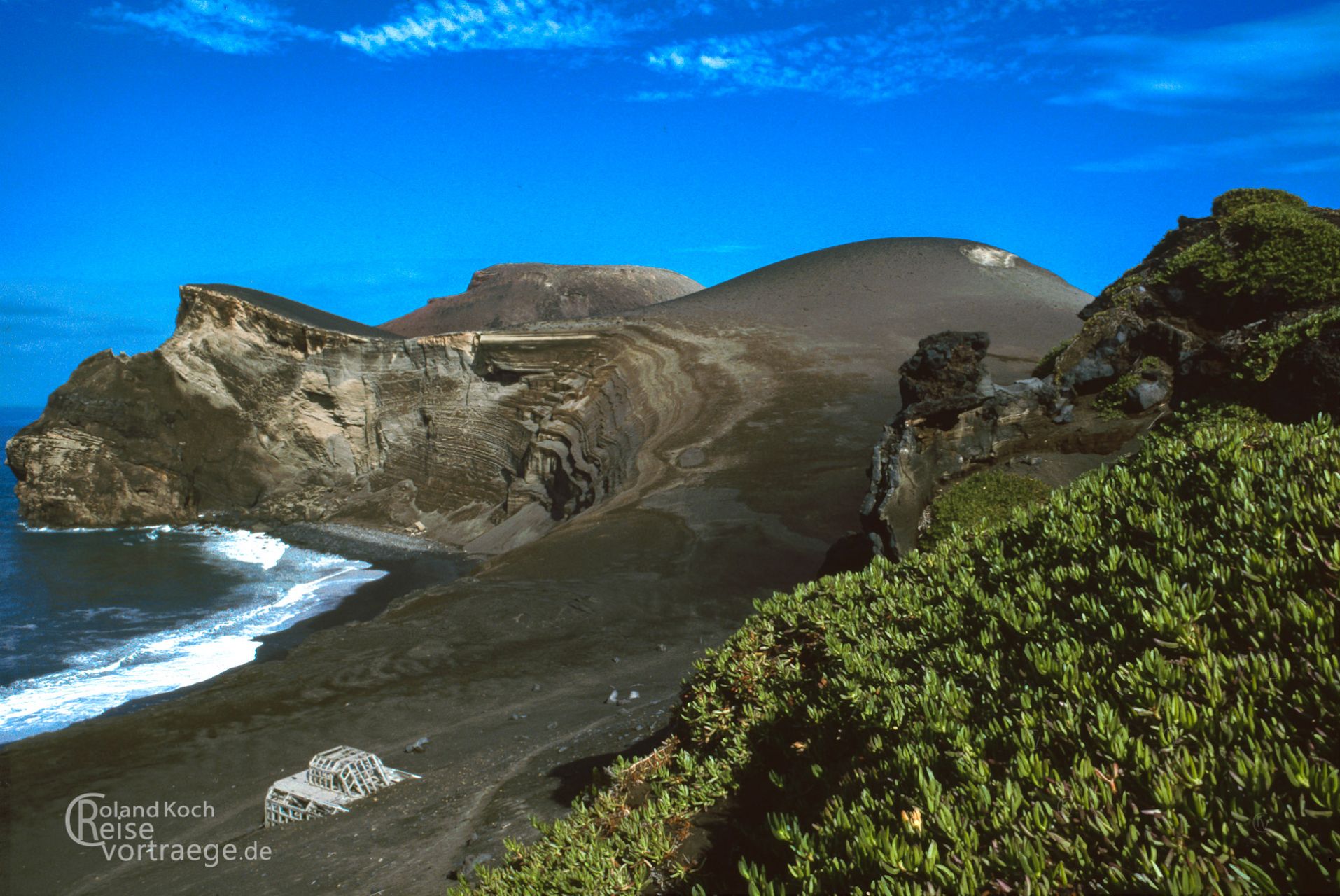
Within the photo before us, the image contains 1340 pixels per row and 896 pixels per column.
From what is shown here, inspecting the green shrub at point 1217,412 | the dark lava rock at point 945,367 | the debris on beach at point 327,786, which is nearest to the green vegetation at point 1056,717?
the debris on beach at point 327,786

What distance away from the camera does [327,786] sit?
8.70 meters

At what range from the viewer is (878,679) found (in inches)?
136

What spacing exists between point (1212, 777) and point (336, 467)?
39.0 meters

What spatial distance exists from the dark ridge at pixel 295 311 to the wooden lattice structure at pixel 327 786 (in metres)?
30.8

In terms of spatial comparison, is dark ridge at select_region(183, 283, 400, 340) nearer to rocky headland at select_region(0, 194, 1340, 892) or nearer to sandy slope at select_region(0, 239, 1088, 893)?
rocky headland at select_region(0, 194, 1340, 892)

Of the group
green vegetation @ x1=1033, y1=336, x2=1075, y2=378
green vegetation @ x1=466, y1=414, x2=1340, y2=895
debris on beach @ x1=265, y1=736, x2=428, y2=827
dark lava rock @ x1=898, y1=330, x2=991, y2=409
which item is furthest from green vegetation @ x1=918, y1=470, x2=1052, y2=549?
debris on beach @ x1=265, y1=736, x2=428, y2=827

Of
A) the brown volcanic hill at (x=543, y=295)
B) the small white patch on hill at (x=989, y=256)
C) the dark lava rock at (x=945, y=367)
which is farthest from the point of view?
the brown volcanic hill at (x=543, y=295)

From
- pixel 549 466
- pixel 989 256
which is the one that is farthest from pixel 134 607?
pixel 989 256

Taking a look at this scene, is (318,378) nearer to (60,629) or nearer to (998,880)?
(60,629)

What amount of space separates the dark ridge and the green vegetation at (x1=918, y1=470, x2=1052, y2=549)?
3113cm

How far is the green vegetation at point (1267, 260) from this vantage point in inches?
472

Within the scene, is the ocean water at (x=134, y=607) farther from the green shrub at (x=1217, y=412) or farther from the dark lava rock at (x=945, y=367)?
the green shrub at (x=1217, y=412)

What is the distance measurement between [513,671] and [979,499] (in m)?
7.42

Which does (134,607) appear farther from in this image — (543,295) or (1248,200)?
(543,295)
